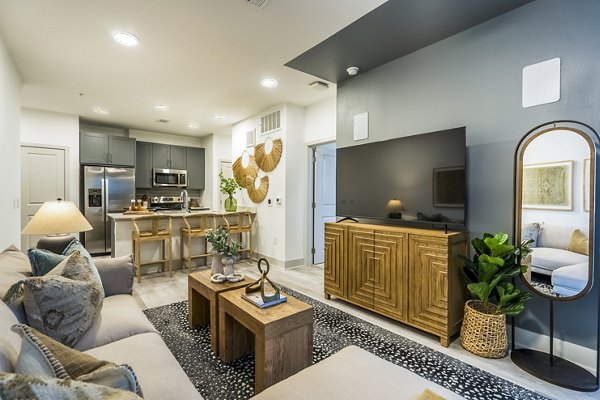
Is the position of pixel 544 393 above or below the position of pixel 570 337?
below

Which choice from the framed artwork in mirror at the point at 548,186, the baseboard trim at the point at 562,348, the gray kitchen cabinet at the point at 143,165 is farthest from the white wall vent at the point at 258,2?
the gray kitchen cabinet at the point at 143,165

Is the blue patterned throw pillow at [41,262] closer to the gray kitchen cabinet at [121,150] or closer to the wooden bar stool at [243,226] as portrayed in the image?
the wooden bar stool at [243,226]

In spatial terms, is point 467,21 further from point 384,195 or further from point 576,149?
point 384,195

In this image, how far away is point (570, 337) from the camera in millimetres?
2041

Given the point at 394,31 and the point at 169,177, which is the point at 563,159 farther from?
the point at 169,177

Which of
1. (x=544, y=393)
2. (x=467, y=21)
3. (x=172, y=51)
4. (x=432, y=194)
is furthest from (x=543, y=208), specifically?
(x=172, y=51)

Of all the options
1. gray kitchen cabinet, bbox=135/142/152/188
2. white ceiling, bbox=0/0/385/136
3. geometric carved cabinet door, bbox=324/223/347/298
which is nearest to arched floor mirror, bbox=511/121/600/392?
geometric carved cabinet door, bbox=324/223/347/298

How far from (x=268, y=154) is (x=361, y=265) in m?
2.71

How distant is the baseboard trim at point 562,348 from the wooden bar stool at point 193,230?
3930mm

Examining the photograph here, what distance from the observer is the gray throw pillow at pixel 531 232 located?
215cm

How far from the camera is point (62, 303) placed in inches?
53.6

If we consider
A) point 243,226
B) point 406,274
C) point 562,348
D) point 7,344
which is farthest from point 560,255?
point 243,226

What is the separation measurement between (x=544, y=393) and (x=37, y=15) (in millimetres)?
4635

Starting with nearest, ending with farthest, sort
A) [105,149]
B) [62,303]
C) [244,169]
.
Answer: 1. [62,303]
2. [244,169]
3. [105,149]
